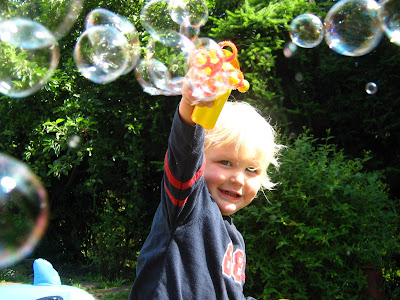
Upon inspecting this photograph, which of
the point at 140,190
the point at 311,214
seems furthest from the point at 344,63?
the point at 140,190

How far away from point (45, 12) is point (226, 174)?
3.50 meters

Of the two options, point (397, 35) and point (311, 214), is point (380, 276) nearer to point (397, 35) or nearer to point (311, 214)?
point (311, 214)

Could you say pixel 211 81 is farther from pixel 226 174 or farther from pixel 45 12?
pixel 45 12

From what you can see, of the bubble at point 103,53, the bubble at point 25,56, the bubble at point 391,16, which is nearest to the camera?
the bubble at point 103,53

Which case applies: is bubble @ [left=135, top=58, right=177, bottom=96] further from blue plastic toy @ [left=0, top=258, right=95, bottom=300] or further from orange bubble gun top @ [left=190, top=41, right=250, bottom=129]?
blue plastic toy @ [left=0, top=258, right=95, bottom=300]

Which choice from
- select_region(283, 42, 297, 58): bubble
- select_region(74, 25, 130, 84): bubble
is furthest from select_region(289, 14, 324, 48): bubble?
select_region(74, 25, 130, 84): bubble

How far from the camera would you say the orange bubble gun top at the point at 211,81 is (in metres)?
1.26

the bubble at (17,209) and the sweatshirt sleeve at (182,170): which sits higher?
the sweatshirt sleeve at (182,170)

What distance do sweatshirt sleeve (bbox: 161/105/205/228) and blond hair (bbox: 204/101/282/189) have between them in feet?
0.88

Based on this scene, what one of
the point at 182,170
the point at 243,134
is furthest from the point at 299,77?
the point at 182,170

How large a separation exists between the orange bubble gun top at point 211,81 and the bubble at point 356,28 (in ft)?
6.27

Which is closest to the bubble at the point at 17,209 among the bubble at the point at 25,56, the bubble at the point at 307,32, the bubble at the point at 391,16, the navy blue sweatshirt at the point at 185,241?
the bubble at the point at 25,56

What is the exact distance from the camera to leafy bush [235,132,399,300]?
3.12 m

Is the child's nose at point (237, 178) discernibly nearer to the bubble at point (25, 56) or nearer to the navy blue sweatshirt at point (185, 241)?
the navy blue sweatshirt at point (185, 241)
